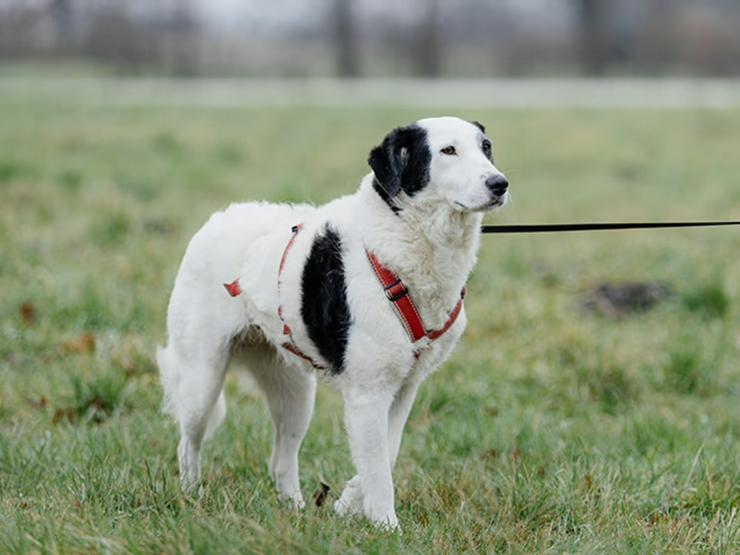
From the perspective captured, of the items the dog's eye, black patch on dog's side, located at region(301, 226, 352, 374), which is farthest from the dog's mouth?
black patch on dog's side, located at region(301, 226, 352, 374)

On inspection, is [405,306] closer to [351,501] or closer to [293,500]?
[351,501]

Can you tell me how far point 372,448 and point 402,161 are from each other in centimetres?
97

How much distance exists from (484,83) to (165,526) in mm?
26831

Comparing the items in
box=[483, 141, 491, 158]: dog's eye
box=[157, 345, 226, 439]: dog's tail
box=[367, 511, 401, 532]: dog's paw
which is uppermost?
box=[483, 141, 491, 158]: dog's eye

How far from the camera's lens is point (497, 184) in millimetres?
3756

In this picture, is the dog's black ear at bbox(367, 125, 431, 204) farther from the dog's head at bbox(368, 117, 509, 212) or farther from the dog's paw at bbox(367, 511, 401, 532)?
the dog's paw at bbox(367, 511, 401, 532)

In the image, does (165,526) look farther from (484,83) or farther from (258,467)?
(484,83)

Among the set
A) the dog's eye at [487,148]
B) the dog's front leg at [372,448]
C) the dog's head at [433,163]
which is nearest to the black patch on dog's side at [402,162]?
the dog's head at [433,163]

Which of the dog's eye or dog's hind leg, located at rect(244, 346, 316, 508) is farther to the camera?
dog's hind leg, located at rect(244, 346, 316, 508)

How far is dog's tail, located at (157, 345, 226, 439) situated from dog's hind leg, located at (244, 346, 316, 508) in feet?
0.65

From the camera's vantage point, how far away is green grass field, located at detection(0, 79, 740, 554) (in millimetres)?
3807

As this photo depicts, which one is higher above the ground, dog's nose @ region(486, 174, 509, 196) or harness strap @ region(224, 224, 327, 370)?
dog's nose @ region(486, 174, 509, 196)

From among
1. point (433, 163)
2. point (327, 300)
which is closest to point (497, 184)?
point (433, 163)

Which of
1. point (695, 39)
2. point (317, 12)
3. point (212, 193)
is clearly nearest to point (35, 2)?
point (317, 12)
